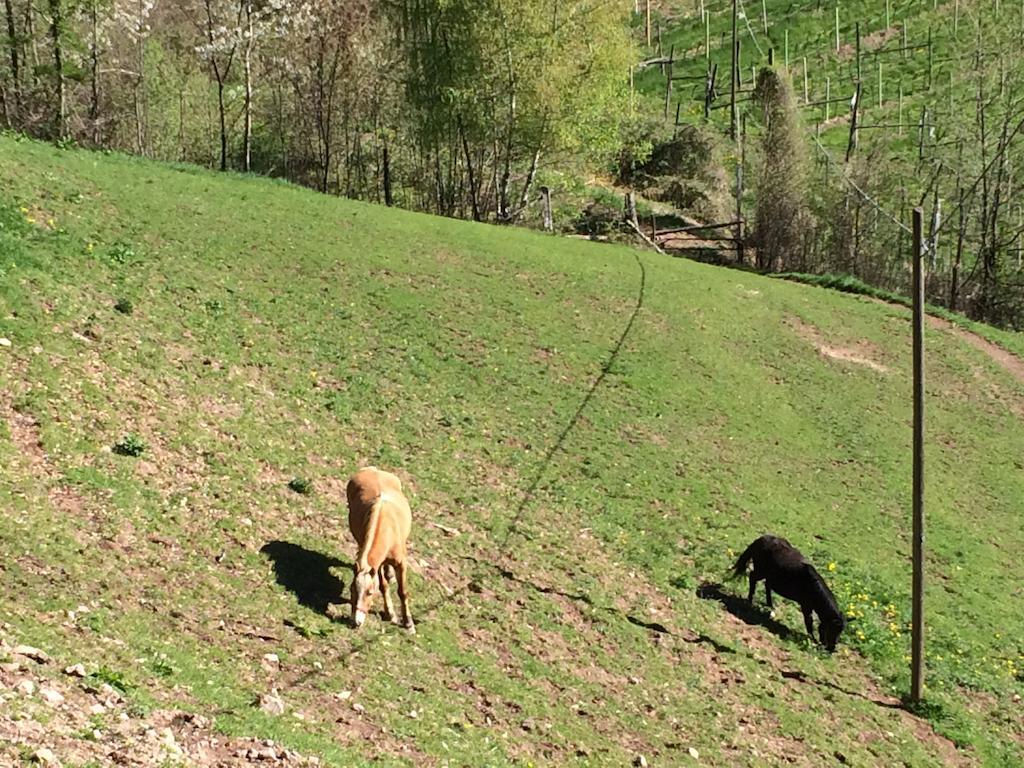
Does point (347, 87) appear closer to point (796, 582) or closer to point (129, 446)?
point (129, 446)

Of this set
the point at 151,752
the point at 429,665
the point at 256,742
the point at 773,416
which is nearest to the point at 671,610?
the point at 429,665

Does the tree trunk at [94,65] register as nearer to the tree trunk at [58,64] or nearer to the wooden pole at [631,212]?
the tree trunk at [58,64]

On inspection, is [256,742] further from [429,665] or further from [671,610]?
[671,610]

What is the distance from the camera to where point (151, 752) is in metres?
6.09

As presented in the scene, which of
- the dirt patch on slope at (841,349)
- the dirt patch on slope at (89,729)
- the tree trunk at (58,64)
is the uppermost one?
the tree trunk at (58,64)

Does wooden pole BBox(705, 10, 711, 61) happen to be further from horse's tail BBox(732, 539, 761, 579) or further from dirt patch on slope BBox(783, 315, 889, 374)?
horse's tail BBox(732, 539, 761, 579)

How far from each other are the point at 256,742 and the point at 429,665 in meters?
3.14

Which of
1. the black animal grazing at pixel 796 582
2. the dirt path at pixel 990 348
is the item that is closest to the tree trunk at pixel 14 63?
the black animal grazing at pixel 796 582

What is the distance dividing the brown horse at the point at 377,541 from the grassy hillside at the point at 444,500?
37 centimetres

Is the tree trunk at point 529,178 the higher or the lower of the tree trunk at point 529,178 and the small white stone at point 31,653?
the higher

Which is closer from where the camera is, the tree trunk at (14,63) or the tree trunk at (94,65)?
the tree trunk at (14,63)

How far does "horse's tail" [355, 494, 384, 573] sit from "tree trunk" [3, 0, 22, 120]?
32.0 meters

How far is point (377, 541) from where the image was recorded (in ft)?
33.0

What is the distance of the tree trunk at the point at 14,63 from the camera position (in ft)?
107
